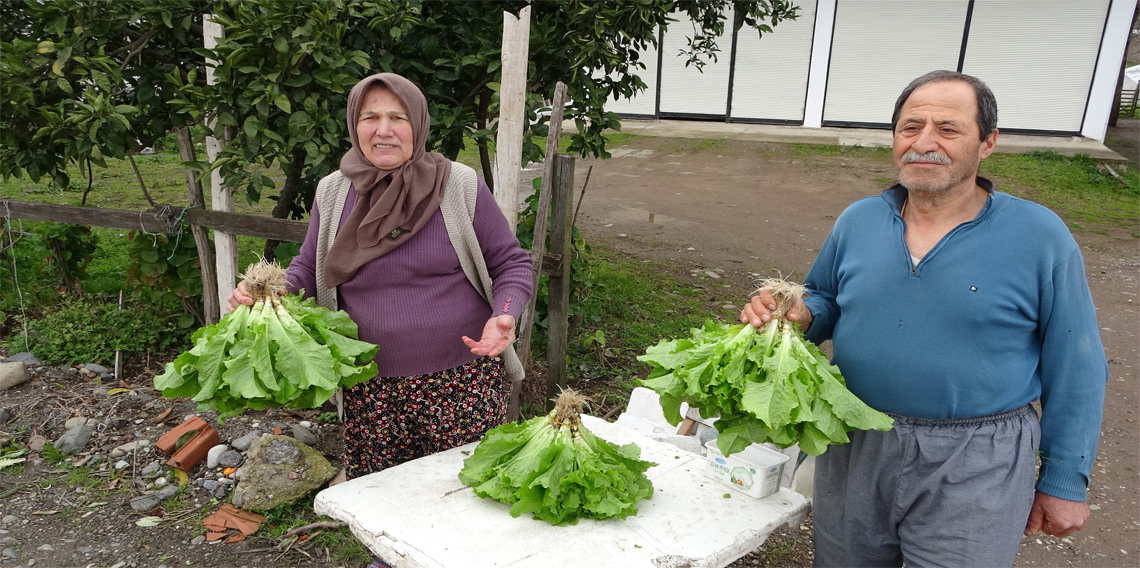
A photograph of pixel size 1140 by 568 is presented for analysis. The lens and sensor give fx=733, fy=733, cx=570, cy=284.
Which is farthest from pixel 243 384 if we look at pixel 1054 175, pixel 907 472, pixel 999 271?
pixel 1054 175

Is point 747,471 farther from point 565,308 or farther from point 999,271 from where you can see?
point 565,308

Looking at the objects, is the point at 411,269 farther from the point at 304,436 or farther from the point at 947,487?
the point at 304,436

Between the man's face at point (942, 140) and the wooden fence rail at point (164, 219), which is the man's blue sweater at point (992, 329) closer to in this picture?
the man's face at point (942, 140)

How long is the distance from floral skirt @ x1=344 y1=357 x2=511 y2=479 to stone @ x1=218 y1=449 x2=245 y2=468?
1.32 meters

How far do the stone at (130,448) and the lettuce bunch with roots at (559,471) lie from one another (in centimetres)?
265

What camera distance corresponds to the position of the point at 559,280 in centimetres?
443

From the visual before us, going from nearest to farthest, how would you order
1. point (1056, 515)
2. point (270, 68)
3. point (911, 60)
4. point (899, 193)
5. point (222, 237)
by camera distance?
point (1056, 515) → point (899, 193) → point (270, 68) → point (222, 237) → point (911, 60)

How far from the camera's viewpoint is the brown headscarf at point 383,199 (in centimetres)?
266

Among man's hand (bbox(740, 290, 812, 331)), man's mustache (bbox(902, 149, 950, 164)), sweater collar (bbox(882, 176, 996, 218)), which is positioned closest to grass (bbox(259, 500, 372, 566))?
man's hand (bbox(740, 290, 812, 331))

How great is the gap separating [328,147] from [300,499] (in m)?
1.92

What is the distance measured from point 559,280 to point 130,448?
266cm

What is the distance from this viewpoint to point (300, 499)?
12.4ft

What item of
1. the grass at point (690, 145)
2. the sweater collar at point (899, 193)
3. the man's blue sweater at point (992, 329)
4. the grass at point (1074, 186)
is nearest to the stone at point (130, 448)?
the man's blue sweater at point (992, 329)

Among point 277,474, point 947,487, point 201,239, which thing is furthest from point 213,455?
point 947,487
